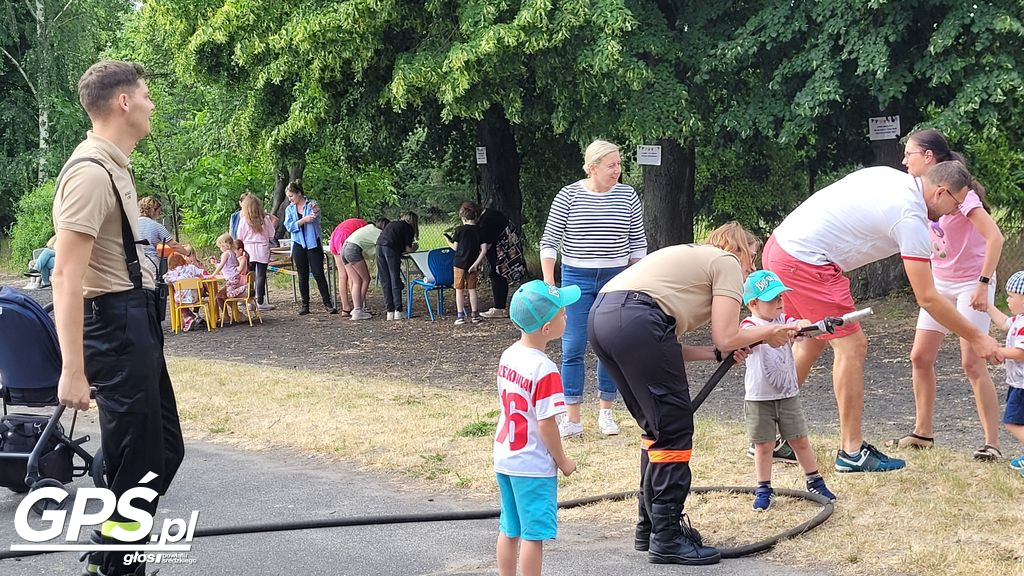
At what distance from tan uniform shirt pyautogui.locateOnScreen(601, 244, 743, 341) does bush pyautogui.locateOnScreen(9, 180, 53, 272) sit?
2428 cm

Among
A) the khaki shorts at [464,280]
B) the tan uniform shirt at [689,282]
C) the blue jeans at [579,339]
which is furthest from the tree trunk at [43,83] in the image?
the tan uniform shirt at [689,282]

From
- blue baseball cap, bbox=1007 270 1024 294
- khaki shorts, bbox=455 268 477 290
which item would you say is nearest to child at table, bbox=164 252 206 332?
khaki shorts, bbox=455 268 477 290

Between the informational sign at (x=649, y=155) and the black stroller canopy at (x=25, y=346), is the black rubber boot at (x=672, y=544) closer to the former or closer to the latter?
the black stroller canopy at (x=25, y=346)

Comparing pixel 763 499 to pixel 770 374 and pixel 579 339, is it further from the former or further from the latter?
pixel 579 339

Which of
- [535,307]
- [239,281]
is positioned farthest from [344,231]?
[535,307]

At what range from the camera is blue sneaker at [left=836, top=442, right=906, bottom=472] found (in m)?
6.32

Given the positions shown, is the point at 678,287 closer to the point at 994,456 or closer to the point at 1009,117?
the point at 994,456

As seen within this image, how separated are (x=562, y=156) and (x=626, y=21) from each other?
26.1 feet

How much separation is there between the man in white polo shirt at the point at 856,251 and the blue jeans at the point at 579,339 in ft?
4.99

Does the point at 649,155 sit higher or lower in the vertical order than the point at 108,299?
higher

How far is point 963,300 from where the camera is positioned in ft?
22.1

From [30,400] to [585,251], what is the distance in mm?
3610

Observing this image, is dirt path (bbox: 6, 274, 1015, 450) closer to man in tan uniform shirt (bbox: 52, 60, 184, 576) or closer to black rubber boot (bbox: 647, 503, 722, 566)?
black rubber boot (bbox: 647, 503, 722, 566)

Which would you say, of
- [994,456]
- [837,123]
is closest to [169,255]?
[837,123]
